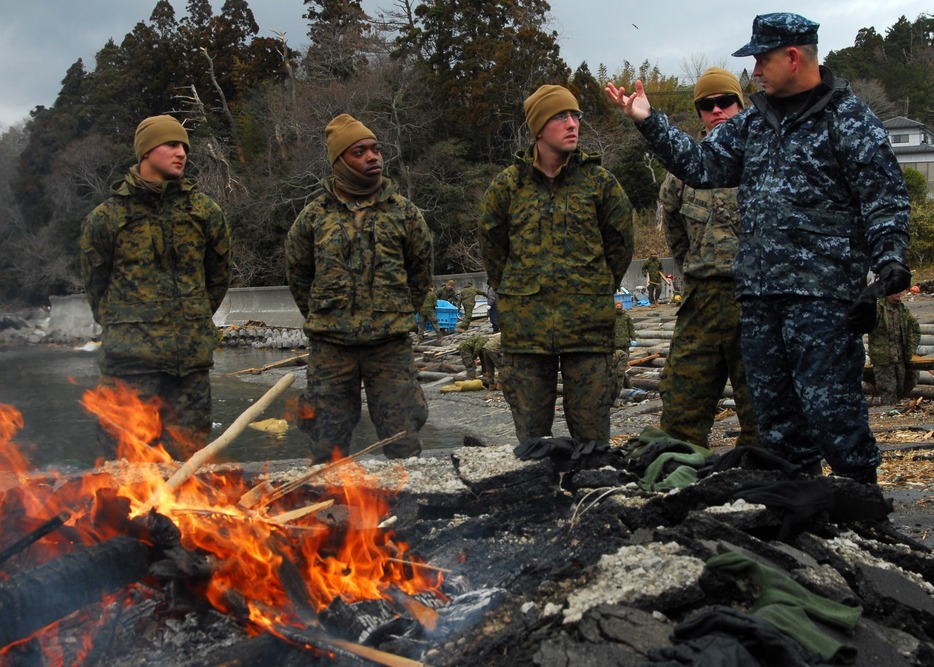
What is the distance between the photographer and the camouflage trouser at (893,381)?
1011 centimetres

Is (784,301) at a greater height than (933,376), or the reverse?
(784,301)

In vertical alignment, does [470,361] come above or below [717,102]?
below

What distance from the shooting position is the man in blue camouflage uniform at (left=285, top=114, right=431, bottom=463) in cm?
527

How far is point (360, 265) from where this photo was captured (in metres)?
5.36

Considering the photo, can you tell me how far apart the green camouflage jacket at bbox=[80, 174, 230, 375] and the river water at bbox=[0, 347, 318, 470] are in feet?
2.69

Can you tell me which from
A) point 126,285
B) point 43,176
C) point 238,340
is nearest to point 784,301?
point 126,285

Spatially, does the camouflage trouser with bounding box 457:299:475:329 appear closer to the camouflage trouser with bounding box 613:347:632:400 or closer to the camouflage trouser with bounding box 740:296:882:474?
the camouflage trouser with bounding box 613:347:632:400

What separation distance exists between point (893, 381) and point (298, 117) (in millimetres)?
29120

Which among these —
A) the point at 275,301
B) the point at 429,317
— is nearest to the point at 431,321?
the point at 429,317

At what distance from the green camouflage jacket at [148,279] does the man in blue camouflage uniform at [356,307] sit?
2.34 ft

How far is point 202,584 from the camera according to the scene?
302 centimetres

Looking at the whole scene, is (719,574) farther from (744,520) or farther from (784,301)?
(784,301)

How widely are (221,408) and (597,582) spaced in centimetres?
1194

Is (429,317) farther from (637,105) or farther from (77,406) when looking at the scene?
(637,105)
